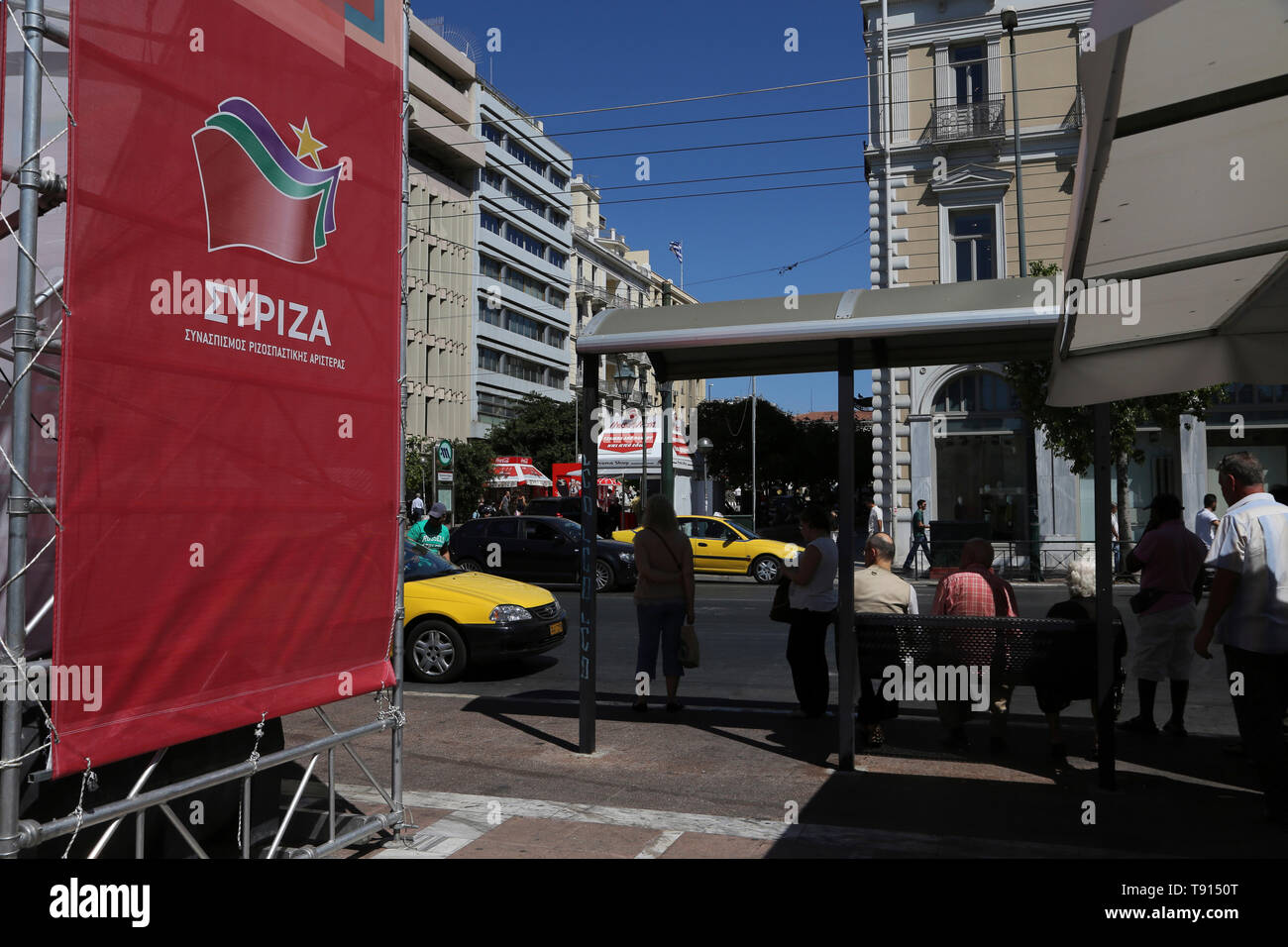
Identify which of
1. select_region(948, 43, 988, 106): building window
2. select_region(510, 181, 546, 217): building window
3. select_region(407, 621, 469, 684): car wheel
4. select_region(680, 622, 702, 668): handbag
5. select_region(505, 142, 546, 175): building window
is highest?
select_region(505, 142, 546, 175): building window

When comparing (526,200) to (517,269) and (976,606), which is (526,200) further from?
(976,606)

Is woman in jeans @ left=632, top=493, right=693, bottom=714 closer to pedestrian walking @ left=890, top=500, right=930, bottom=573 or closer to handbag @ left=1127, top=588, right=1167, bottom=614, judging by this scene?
handbag @ left=1127, top=588, right=1167, bottom=614

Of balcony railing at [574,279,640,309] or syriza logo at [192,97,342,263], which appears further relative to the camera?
balcony railing at [574,279,640,309]

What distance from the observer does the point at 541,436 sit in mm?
62969

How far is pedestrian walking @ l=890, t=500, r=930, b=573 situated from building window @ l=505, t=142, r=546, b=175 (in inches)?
2170

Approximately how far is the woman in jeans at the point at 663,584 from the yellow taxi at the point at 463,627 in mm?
2422

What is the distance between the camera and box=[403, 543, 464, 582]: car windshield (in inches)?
441

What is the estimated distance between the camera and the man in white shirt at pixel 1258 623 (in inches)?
212

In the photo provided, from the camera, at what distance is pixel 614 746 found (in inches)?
291

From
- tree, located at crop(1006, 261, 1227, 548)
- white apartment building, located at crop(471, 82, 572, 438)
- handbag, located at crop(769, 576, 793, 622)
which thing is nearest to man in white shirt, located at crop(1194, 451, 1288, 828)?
handbag, located at crop(769, 576, 793, 622)

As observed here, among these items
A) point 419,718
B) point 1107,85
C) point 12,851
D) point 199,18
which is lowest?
point 419,718
